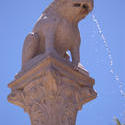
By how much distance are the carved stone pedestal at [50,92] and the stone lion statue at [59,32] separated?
14.9 inches

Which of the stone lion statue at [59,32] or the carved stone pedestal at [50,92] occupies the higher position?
the stone lion statue at [59,32]

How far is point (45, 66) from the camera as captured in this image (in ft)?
17.3

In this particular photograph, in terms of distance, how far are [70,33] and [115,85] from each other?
23632 mm

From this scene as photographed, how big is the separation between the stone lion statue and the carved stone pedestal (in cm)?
38

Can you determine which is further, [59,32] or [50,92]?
[59,32]

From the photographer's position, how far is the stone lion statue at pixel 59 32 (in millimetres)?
5848

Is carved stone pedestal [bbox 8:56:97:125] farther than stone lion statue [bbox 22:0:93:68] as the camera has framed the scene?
No

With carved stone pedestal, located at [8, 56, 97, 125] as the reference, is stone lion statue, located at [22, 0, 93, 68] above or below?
→ above

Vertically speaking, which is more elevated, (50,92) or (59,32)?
(59,32)

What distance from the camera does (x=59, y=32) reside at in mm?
5910

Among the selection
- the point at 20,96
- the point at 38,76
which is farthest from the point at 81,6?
the point at 20,96

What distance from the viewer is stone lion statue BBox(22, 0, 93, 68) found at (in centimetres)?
585

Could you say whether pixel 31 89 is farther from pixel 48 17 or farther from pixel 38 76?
pixel 48 17

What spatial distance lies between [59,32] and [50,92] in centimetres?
129
